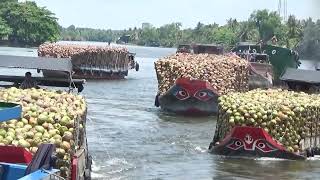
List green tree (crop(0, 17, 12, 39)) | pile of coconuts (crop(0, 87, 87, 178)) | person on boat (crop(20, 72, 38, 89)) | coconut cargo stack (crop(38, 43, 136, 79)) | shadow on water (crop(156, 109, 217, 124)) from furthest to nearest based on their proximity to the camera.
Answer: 1. green tree (crop(0, 17, 12, 39))
2. coconut cargo stack (crop(38, 43, 136, 79))
3. shadow on water (crop(156, 109, 217, 124))
4. person on boat (crop(20, 72, 38, 89))
5. pile of coconuts (crop(0, 87, 87, 178))

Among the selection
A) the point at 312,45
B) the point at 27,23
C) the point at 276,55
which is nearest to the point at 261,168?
the point at 276,55

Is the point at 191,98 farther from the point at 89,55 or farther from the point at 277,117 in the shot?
the point at 89,55

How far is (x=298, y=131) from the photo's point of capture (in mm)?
21125

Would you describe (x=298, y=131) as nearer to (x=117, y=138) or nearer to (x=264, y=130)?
(x=264, y=130)

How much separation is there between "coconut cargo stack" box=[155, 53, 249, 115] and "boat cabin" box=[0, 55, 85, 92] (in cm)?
964

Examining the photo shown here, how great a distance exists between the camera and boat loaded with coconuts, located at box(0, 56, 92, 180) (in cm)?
998

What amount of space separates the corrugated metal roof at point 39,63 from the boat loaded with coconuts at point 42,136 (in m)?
6.50

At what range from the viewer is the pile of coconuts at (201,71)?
3497 cm

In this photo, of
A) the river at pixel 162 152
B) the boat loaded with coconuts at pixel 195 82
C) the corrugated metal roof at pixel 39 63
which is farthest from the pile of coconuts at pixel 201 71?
the corrugated metal roof at pixel 39 63

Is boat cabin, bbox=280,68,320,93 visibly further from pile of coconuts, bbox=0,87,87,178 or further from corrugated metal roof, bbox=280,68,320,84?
pile of coconuts, bbox=0,87,87,178

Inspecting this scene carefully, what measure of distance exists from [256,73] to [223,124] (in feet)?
84.4

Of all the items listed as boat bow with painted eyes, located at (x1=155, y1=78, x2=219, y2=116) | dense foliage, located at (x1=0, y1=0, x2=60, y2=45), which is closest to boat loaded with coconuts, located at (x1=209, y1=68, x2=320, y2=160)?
boat bow with painted eyes, located at (x1=155, y1=78, x2=219, y2=116)

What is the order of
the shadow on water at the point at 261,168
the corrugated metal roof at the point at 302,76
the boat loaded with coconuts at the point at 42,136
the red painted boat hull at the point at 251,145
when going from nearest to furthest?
1. the boat loaded with coconuts at the point at 42,136
2. the shadow on water at the point at 261,168
3. the red painted boat hull at the point at 251,145
4. the corrugated metal roof at the point at 302,76

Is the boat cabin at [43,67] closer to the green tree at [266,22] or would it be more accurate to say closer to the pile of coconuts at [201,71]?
the pile of coconuts at [201,71]
